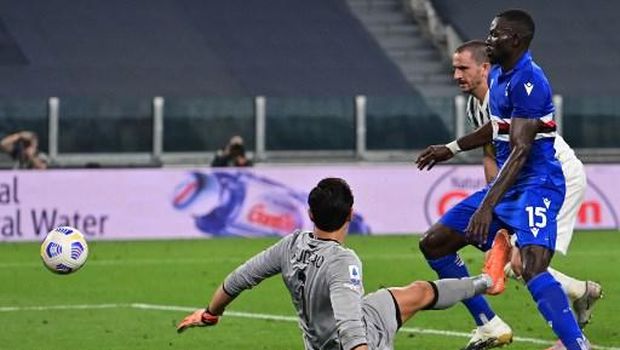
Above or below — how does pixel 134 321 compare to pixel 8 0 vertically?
below

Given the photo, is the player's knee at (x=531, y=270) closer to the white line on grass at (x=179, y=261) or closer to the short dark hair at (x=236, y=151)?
the white line on grass at (x=179, y=261)

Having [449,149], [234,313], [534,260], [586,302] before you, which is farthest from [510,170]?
[234,313]

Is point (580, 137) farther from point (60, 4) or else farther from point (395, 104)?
point (60, 4)

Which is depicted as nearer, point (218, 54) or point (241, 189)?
point (241, 189)

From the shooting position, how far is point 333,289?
749 cm

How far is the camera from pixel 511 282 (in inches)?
631

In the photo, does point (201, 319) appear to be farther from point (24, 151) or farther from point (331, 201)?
point (24, 151)

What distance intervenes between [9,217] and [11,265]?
342cm

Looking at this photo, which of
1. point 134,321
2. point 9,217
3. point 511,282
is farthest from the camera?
point 9,217

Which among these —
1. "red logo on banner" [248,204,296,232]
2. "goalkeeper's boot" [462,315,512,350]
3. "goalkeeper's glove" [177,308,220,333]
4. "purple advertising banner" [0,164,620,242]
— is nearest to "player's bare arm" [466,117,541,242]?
"goalkeeper's boot" [462,315,512,350]

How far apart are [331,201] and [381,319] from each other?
31.2 inches

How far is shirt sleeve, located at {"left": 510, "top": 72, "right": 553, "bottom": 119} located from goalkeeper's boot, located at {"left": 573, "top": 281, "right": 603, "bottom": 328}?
6.49 feet

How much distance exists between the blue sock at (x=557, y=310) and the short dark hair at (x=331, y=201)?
2.01 m

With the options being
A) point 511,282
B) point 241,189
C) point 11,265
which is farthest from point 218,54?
point 511,282
